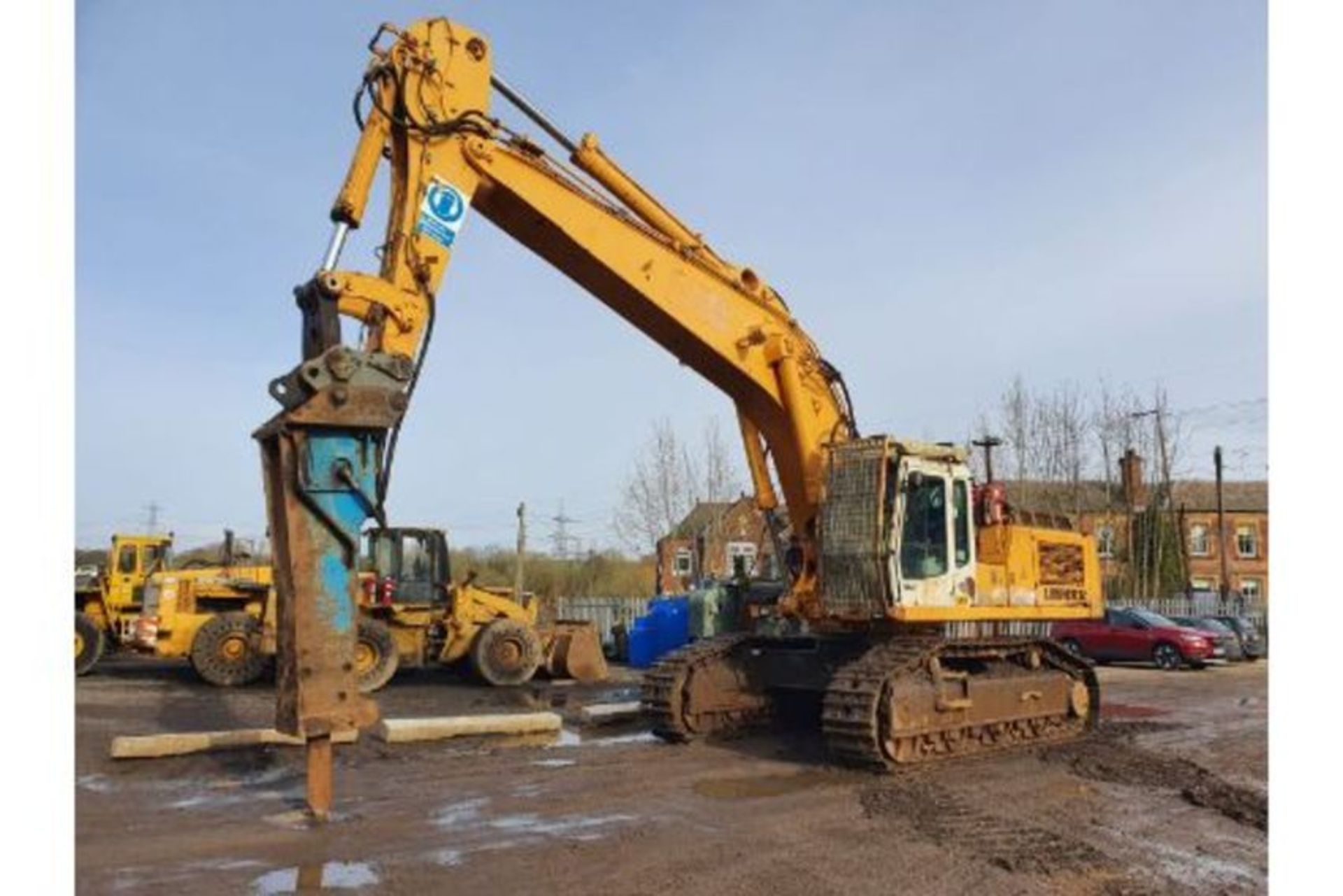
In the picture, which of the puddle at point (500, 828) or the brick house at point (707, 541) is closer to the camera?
the puddle at point (500, 828)

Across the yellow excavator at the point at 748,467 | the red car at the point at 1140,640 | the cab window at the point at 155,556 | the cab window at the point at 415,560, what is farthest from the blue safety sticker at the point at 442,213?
the red car at the point at 1140,640

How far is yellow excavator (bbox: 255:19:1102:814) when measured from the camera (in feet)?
24.0

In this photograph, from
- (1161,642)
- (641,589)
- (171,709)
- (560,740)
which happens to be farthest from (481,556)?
(560,740)

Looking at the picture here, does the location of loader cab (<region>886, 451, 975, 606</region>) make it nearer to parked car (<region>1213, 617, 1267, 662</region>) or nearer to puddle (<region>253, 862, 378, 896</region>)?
puddle (<region>253, 862, 378, 896</region>)

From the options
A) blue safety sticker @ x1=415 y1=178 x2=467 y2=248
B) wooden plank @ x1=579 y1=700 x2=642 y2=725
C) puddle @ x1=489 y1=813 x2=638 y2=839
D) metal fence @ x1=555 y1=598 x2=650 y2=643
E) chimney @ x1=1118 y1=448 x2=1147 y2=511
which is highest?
blue safety sticker @ x1=415 y1=178 x2=467 y2=248

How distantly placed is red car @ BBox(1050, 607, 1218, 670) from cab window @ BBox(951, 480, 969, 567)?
14.2 metres

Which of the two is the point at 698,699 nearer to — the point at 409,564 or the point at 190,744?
the point at 190,744

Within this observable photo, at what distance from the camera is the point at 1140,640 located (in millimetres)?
25375

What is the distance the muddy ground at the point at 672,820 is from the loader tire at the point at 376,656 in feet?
12.3

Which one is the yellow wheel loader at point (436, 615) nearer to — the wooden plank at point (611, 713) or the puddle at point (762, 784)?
the wooden plank at point (611, 713)

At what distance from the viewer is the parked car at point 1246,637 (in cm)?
2736

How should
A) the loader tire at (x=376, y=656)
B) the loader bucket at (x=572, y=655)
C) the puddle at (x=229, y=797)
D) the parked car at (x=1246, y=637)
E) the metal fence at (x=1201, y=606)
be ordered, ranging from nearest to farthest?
1. the puddle at (x=229, y=797)
2. the loader tire at (x=376, y=656)
3. the loader bucket at (x=572, y=655)
4. the parked car at (x=1246, y=637)
5. the metal fence at (x=1201, y=606)

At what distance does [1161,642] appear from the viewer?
989 inches


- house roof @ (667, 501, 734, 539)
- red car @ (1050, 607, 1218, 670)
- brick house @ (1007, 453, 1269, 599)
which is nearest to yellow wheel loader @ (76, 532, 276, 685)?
red car @ (1050, 607, 1218, 670)
